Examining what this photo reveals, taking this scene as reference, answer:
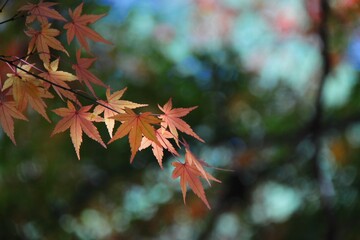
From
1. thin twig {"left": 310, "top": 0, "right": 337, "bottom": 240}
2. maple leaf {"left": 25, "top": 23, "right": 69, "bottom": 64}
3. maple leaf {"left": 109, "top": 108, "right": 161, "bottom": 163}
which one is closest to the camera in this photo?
maple leaf {"left": 109, "top": 108, "right": 161, "bottom": 163}

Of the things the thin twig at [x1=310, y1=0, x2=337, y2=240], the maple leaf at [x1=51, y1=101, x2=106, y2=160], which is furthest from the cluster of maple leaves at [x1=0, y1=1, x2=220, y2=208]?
the thin twig at [x1=310, y1=0, x2=337, y2=240]

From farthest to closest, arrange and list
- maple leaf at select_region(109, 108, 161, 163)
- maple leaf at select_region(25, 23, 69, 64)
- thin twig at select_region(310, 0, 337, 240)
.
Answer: thin twig at select_region(310, 0, 337, 240) < maple leaf at select_region(25, 23, 69, 64) < maple leaf at select_region(109, 108, 161, 163)

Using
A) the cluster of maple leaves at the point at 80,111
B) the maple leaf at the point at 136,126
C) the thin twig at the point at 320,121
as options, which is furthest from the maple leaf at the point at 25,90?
the thin twig at the point at 320,121

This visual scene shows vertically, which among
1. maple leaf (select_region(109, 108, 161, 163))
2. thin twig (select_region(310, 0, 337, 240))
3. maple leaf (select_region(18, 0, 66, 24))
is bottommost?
thin twig (select_region(310, 0, 337, 240))

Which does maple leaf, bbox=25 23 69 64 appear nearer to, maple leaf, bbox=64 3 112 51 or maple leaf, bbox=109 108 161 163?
maple leaf, bbox=64 3 112 51

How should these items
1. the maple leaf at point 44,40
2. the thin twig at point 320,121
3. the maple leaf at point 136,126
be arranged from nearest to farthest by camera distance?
the maple leaf at point 136,126 < the maple leaf at point 44,40 < the thin twig at point 320,121

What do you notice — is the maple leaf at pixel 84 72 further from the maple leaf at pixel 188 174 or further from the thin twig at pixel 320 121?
the thin twig at pixel 320 121

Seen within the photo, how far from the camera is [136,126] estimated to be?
75cm

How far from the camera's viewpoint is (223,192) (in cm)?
331

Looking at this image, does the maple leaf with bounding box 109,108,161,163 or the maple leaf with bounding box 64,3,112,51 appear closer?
the maple leaf with bounding box 109,108,161,163

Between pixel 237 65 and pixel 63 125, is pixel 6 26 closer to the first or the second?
pixel 237 65

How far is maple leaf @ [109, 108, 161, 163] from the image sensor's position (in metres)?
0.73

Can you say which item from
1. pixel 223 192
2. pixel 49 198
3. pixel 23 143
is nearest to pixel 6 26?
pixel 23 143

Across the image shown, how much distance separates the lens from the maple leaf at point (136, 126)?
0.73 metres
